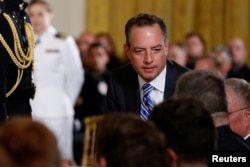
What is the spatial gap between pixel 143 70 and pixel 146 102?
14 centimetres

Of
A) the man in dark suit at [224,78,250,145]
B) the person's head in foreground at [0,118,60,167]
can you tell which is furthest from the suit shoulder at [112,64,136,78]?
the person's head in foreground at [0,118,60,167]

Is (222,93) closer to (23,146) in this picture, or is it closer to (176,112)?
(176,112)

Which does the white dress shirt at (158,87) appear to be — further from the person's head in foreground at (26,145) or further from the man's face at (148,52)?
the person's head in foreground at (26,145)

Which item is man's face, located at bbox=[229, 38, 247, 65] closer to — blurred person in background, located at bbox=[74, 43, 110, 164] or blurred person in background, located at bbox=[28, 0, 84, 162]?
blurred person in background, located at bbox=[74, 43, 110, 164]

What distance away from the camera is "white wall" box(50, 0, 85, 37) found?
34.6ft

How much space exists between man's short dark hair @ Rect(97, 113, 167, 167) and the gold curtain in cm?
805

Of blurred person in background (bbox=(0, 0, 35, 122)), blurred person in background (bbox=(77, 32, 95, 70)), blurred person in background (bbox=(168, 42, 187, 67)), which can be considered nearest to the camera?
blurred person in background (bbox=(0, 0, 35, 122))

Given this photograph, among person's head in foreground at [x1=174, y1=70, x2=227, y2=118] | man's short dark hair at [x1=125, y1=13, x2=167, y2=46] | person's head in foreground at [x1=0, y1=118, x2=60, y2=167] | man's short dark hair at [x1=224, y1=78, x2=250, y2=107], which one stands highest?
man's short dark hair at [x1=125, y1=13, x2=167, y2=46]

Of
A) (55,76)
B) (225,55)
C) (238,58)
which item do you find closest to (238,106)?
(55,76)

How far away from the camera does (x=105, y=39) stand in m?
9.84

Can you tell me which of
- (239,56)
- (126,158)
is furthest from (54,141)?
(239,56)

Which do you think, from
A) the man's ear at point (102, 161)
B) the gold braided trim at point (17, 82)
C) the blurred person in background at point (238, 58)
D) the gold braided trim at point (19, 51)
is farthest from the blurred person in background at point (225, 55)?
the man's ear at point (102, 161)

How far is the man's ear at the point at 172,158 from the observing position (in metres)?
2.58

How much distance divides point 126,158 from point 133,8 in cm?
833
